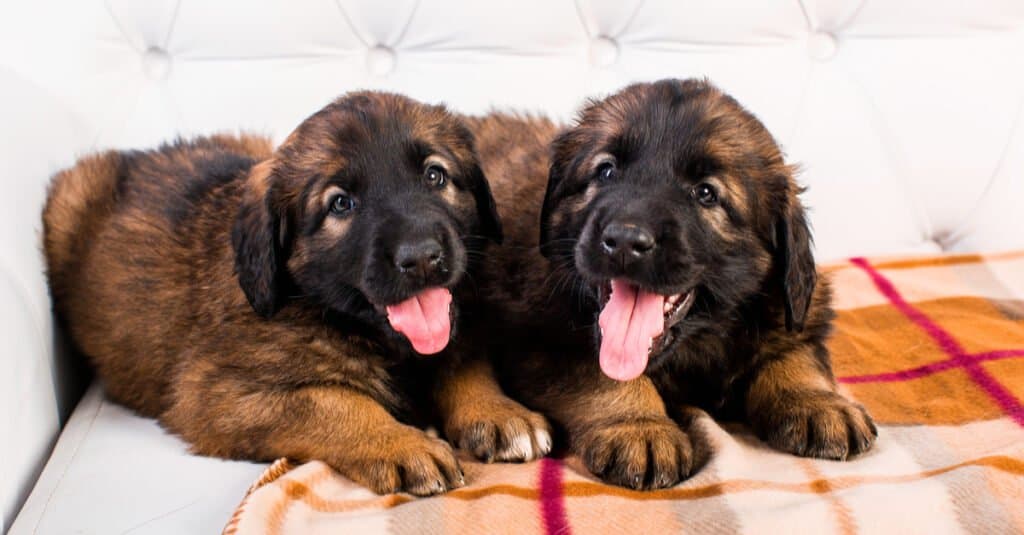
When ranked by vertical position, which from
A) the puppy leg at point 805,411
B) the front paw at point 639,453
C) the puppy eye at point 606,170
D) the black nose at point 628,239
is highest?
the puppy eye at point 606,170

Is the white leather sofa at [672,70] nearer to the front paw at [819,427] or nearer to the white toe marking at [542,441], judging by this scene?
the front paw at [819,427]

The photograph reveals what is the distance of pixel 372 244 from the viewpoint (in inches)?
107

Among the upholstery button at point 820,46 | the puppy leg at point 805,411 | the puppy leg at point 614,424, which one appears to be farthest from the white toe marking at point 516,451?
the upholstery button at point 820,46

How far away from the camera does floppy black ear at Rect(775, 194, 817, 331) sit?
2.88m

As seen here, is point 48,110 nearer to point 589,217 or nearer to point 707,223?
point 589,217

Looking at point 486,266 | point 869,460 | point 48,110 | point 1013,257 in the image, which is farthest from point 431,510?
point 1013,257

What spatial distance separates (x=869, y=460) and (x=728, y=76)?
80.1 inches

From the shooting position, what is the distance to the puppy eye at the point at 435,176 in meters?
2.99

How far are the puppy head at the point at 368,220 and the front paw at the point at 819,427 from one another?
937 mm

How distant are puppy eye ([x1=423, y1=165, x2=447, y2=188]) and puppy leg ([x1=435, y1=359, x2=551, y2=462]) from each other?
0.54 metres

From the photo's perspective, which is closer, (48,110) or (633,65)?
(48,110)

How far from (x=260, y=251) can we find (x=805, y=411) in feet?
5.14

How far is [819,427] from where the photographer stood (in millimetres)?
2723

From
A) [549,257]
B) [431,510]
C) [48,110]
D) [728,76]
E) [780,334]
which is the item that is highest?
[728,76]
